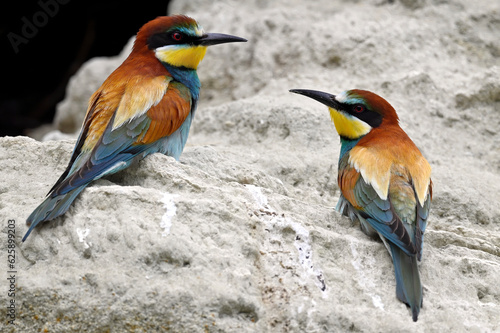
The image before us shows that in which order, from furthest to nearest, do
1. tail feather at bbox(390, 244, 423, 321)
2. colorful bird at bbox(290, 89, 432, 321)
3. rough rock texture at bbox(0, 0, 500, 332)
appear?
colorful bird at bbox(290, 89, 432, 321), tail feather at bbox(390, 244, 423, 321), rough rock texture at bbox(0, 0, 500, 332)

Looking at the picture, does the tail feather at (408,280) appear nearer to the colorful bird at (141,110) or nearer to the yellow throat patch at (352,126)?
the yellow throat patch at (352,126)

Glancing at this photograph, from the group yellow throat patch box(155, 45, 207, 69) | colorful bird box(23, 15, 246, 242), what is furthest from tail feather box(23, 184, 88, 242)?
yellow throat patch box(155, 45, 207, 69)

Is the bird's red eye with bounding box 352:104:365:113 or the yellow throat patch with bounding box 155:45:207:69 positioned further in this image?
the yellow throat patch with bounding box 155:45:207:69

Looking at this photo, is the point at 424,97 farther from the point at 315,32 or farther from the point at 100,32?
the point at 100,32

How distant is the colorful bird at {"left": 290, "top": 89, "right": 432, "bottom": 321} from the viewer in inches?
88.2

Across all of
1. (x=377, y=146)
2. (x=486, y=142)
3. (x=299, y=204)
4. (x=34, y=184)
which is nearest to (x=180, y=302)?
(x=299, y=204)

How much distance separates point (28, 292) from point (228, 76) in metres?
2.55

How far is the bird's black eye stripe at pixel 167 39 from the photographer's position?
3.04 m

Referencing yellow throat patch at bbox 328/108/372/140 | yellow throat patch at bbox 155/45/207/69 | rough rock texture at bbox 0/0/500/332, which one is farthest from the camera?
→ yellow throat patch at bbox 155/45/207/69

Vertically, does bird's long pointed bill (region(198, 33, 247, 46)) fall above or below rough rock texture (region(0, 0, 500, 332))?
above

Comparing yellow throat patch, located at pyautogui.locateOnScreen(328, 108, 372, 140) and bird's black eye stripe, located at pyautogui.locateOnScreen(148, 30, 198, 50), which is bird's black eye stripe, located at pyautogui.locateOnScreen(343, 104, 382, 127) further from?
bird's black eye stripe, located at pyautogui.locateOnScreen(148, 30, 198, 50)

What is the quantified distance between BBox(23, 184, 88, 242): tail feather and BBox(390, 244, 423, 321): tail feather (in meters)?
1.09

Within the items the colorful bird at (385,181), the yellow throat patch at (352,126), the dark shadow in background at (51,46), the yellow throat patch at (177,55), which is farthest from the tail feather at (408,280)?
the dark shadow in background at (51,46)

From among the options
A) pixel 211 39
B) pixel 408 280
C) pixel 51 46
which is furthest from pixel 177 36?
pixel 51 46
